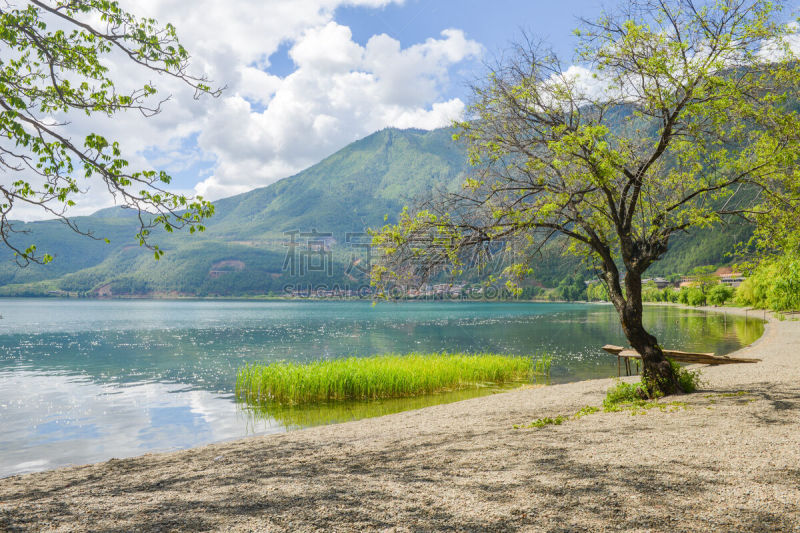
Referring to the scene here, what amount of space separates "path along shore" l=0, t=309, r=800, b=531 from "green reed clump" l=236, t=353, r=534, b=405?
8362 millimetres

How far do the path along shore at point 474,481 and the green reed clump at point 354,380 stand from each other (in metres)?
8.36

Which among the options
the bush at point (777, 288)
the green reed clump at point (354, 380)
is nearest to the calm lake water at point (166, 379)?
the green reed clump at point (354, 380)

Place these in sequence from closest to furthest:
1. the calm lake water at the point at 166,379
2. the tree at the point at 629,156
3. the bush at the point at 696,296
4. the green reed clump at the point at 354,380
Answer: the tree at the point at 629,156, the calm lake water at the point at 166,379, the green reed clump at the point at 354,380, the bush at the point at 696,296

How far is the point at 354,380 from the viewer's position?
21.1 m

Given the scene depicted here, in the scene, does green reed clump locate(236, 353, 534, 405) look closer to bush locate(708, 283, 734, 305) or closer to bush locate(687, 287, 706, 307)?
bush locate(708, 283, 734, 305)

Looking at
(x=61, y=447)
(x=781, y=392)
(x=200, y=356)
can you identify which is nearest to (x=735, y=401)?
(x=781, y=392)

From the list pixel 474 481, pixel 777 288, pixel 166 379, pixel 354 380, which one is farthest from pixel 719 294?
pixel 474 481

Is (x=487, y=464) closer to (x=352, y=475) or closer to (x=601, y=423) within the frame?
(x=352, y=475)

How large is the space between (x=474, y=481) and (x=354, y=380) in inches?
578

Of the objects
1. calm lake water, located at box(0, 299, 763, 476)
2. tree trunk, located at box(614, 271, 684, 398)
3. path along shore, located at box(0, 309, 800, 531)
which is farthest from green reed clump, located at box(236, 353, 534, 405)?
tree trunk, located at box(614, 271, 684, 398)

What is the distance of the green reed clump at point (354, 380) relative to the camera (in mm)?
20531

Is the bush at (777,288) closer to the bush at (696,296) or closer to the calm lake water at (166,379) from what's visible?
the calm lake water at (166,379)

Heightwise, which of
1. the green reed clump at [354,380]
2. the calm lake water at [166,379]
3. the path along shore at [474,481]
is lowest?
the calm lake water at [166,379]

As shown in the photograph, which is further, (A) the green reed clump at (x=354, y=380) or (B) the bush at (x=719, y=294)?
(B) the bush at (x=719, y=294)
